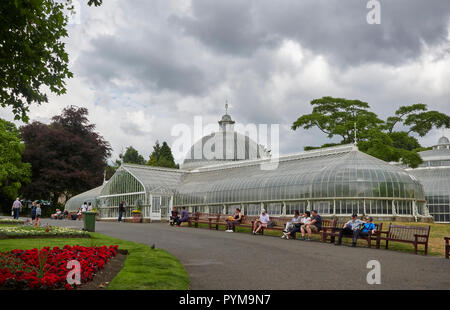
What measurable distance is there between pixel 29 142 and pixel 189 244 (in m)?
46.4

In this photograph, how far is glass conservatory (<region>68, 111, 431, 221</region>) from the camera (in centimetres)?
2986

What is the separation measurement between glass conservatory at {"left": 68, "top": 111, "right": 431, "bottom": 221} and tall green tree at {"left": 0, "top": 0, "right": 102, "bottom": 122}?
73.5 ft

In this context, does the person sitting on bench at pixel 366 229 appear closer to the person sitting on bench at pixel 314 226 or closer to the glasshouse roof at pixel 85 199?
the person sitting on bench at pixel 314 226

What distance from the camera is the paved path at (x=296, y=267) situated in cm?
974

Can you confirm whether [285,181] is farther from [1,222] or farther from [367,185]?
[1,222]

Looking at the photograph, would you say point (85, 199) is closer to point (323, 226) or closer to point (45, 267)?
point (323, 226)

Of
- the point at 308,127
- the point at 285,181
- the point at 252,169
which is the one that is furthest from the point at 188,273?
the point at 308,127

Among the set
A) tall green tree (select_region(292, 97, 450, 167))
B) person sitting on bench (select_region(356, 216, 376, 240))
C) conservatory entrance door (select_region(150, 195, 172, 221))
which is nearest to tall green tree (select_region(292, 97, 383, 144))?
tall green tree (select_region(292, 97, 450, 167))

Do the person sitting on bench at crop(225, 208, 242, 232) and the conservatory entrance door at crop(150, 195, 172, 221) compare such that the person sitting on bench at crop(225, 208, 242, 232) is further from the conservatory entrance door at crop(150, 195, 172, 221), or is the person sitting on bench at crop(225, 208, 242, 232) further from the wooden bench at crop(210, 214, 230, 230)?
the conservatory entrance door at crop(150, 195, 172, 221)

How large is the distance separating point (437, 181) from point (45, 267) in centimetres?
4060

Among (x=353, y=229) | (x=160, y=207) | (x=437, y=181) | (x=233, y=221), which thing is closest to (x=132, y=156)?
(x=160, y=207)

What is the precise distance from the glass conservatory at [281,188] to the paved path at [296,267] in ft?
43.8

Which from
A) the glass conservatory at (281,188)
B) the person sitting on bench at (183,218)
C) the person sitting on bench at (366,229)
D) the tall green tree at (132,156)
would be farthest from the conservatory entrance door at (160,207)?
the tall green tree at (132,156)

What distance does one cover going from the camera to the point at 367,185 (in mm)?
29703
